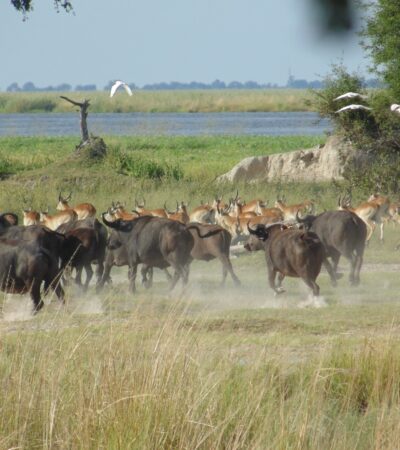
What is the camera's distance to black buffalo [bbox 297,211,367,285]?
61.6ft

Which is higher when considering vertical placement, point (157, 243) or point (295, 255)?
point (295, 255)

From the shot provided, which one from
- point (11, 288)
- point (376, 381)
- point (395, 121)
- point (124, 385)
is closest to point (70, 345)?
point (124, 385)

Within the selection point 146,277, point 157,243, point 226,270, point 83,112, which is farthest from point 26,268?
point 83,112

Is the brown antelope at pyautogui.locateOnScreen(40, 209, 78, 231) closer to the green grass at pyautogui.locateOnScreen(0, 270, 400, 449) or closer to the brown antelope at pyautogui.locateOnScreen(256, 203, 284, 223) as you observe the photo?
the brown antelope at pyautogui.locateOnScreen(256, 203, 284, 223)

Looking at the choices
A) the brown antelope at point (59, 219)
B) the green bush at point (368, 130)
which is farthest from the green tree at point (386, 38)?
the brown antelope at point (59, 219)

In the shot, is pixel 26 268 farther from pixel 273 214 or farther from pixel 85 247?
pixel 273 214

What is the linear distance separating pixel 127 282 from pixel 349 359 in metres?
9.24

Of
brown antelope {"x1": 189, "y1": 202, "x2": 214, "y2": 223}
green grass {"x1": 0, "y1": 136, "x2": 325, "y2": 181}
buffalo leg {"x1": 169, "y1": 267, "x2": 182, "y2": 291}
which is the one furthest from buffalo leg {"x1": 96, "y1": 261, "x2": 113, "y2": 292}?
green grass {"x1": 0, "y1": 136, "x2": 325, "y2": 181}

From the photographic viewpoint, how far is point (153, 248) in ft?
59.3

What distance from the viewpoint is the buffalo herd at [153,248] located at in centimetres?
1463

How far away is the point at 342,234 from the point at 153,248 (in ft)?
9.34

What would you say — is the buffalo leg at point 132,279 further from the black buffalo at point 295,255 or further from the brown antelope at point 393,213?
the brown antelope at point 393,213

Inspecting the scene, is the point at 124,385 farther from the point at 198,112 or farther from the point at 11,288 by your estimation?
the point at 198,112

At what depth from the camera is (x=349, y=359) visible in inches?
408
